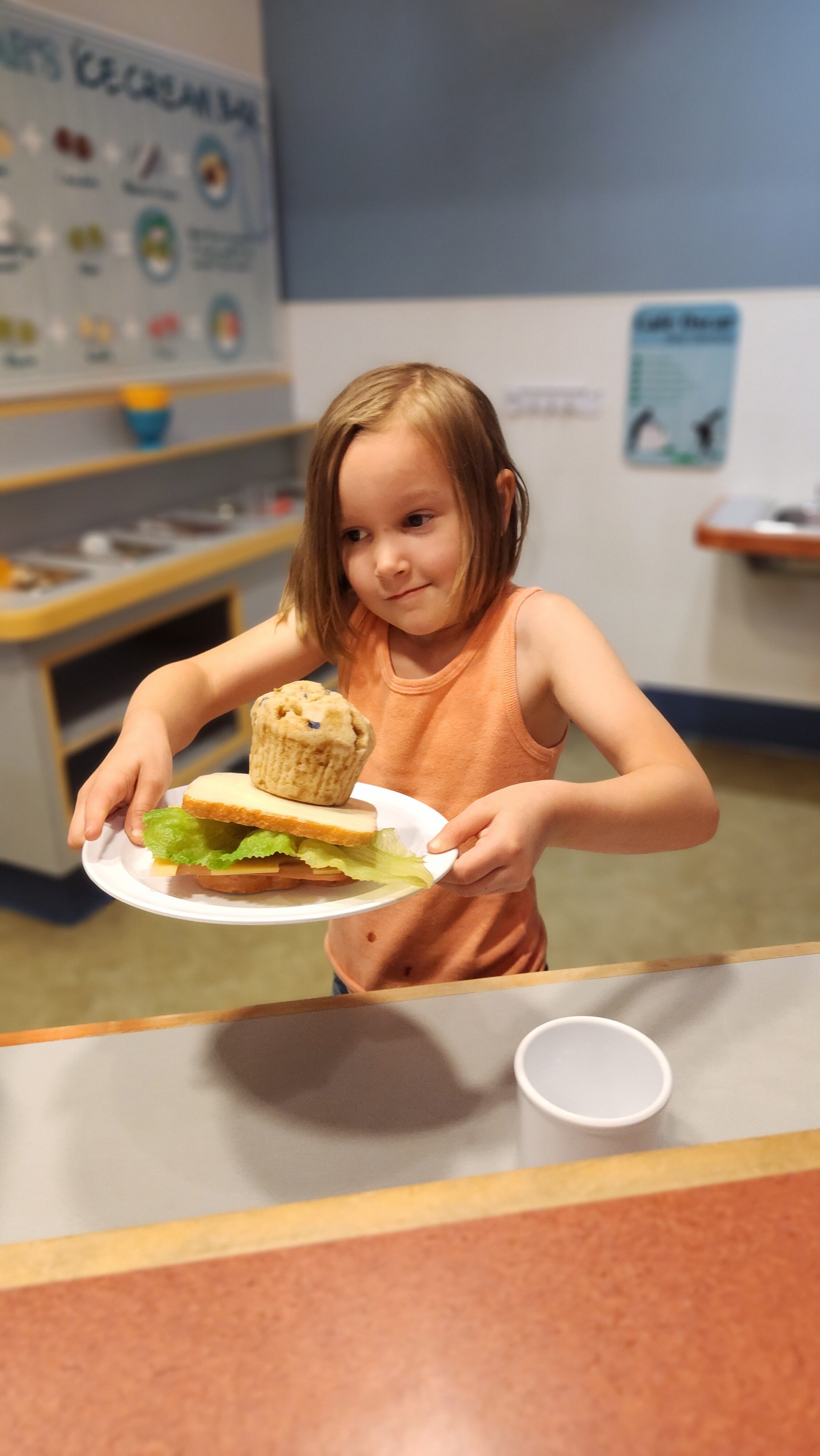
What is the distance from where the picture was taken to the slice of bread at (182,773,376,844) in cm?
77

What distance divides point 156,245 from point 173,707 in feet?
8.31

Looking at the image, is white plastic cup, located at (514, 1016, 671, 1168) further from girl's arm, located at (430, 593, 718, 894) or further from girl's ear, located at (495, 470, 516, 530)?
girl's ear, located at (495, 470, 516, 530)

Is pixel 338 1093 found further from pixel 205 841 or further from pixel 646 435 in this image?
pixel 646 435

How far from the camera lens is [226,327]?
3.42 metres

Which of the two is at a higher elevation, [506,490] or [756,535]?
[506,490]

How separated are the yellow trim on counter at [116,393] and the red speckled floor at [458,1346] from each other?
2.47 m

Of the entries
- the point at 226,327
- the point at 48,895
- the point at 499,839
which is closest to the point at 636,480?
the point at 226,327

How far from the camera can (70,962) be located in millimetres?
2281

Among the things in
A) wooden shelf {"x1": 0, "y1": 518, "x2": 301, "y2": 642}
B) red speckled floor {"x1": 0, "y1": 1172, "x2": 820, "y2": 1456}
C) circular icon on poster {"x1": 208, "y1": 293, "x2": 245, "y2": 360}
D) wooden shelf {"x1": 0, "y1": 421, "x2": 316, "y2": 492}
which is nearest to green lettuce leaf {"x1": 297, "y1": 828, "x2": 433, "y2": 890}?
red speckled floor {"x1": 0, "y1": 1172, "x2": 820, "y2": 1456}

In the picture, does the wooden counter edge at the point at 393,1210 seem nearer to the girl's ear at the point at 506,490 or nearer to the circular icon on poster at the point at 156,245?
the girl's ear at the point at 506,490

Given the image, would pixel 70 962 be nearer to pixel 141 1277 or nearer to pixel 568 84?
pixel 141 1277

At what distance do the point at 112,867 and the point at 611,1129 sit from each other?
A: 0.42m

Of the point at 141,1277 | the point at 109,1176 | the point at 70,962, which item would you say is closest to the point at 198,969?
the point at 70,962

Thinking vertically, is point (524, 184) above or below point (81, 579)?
above
